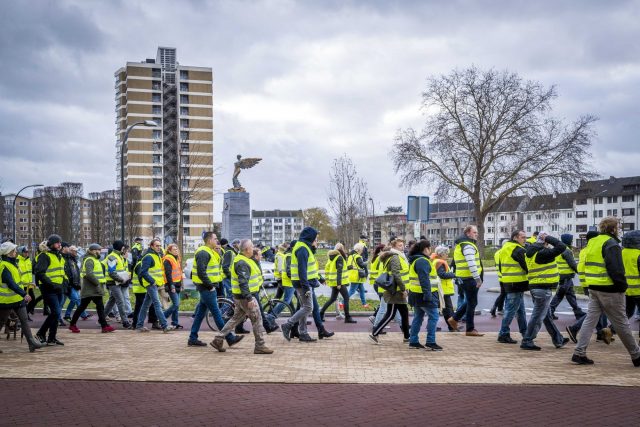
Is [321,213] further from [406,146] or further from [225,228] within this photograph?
[225,228]

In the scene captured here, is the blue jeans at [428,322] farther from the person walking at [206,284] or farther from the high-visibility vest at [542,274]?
the person walking at [206,284]

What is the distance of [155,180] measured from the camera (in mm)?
103000

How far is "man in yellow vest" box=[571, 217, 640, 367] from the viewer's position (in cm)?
891

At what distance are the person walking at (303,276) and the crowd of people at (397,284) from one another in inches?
0.8

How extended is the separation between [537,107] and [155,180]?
68.9 m

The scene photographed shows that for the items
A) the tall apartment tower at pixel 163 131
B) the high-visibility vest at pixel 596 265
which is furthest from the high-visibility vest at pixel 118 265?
the tall apartment tower at pixel 163 131

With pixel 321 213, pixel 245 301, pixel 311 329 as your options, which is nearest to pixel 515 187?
pixel 311 329

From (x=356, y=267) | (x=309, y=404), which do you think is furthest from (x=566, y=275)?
(x=309, y=404)

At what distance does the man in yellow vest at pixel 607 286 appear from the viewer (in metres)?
8.91

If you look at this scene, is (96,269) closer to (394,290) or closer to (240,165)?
(394,290)

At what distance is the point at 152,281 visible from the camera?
43.6 ft

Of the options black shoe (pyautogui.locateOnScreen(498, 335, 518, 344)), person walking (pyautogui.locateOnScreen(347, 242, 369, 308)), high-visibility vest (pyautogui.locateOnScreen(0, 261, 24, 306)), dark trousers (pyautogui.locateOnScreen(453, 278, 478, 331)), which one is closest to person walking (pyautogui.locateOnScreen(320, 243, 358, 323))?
person walking (pyautogui.locateOnScreen(347, 242, 369, 308))

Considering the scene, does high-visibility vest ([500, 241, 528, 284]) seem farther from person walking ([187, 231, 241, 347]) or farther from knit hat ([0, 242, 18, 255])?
knit hat ([0, 242, 18, 255])

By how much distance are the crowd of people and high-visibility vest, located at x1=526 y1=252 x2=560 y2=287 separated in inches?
0.6
